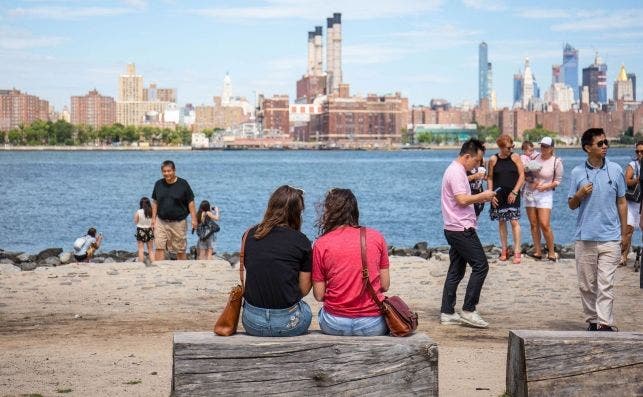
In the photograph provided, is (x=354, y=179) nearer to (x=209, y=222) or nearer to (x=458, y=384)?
(x=209, y=222)

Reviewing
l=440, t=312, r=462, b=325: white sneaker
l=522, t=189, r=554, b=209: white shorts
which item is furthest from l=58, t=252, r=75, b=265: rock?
l=440, t=312, r=462, b=325: white sneaker

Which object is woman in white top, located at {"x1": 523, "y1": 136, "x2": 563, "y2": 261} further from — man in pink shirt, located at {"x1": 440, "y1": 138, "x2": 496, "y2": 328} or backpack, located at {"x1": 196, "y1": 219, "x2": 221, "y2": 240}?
backpack, located at {"x1": 196, "y1": 219, "x2": 221, "y2": 240}

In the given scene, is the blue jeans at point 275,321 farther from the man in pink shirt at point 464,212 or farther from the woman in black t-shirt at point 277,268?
the man in pink shirt at point 464,212

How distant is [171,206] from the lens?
15.1 metres

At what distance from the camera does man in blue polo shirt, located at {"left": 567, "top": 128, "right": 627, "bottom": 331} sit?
9.62 m

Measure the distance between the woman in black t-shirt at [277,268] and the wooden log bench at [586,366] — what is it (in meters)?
1.46

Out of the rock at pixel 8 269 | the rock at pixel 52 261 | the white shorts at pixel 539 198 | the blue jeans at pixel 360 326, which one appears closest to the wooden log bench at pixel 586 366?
the blue jeans at pixel 360 326

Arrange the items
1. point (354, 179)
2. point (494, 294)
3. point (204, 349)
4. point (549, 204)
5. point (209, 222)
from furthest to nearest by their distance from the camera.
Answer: point (354, 179), point (209, 222), point (549, 204), point (494, 294), point (204, 349)

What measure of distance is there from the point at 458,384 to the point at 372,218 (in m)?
40.3

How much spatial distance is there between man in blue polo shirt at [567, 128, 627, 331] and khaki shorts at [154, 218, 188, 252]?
7019mm

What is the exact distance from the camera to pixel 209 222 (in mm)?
17906

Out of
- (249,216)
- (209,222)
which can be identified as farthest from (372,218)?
(209,222)

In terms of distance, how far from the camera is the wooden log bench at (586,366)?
677 centimetres

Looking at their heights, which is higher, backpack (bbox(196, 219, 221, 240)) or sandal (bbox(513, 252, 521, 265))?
backpack (bbox(196, 219, 221, 240))
